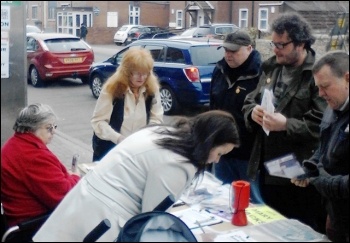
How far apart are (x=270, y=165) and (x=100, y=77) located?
900cm

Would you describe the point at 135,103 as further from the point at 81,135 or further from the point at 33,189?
the point at 81,135

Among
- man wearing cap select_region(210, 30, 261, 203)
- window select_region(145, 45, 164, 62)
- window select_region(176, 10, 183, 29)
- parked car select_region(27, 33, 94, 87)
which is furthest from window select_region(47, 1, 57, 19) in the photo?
parked car select_region(27, 33, 94, 87)

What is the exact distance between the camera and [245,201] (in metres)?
2.76

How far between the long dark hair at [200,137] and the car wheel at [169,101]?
708 cm

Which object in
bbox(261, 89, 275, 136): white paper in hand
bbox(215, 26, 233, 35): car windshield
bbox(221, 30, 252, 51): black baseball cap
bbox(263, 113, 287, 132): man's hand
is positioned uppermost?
bbox(215, 26, 233, 35): car windshield

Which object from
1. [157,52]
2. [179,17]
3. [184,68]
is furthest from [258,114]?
[184,68]

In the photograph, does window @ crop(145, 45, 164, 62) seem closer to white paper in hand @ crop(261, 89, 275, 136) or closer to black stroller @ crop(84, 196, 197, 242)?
white paper in hand @ crop(261, 89, 275, 136)

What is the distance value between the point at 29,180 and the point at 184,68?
21.5ft

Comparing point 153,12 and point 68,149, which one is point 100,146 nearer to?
point 153,12

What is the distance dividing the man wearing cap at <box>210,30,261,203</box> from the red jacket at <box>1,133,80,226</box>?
50.5 inches

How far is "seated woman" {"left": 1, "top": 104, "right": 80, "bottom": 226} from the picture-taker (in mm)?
2855

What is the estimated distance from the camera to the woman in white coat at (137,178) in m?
2.47

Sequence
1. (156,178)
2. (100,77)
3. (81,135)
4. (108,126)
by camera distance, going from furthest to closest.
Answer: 1. (100,77)
2. (81,135)
3. (108,126)
4. (156,178)

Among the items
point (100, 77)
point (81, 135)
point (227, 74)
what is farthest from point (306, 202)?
point (100, 77)
